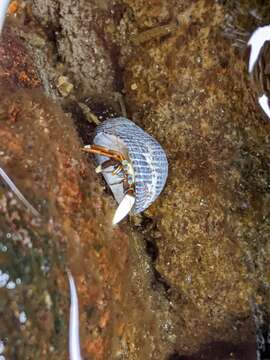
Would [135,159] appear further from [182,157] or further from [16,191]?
[16,191]

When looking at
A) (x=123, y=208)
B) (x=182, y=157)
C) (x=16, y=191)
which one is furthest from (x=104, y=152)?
(x=16, y=191)

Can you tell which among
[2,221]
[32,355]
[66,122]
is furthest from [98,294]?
[66,122]

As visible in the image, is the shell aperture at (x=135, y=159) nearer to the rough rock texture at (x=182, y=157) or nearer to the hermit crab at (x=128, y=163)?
the hermit crab at (x=128, y=163)

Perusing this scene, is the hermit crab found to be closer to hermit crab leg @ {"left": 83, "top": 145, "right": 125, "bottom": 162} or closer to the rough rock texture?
hermit crab leg @ {"left": 83, "top": 145, "right": 125, "bottom": 162}

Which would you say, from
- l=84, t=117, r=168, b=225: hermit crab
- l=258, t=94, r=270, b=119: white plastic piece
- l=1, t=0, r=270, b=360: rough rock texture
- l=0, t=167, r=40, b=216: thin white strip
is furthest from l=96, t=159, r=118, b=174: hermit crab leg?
l=258, t=94, r=270, b=119: white plastic piece

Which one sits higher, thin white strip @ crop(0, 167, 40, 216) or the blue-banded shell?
thin white strip @ crop(0, 167, 40, 216)

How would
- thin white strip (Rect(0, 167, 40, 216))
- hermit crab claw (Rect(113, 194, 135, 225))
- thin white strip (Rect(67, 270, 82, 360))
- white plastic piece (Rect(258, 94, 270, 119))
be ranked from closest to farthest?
1. thin white strip (Rect(0, 167, 40, 216))
2. thin white strip (Rect(67, 270, 82, 360))
3. hermit crab claw (Rect(113, 194, 135, 225))
4. white plastic piece (Rect(258, 94, 270, 119))

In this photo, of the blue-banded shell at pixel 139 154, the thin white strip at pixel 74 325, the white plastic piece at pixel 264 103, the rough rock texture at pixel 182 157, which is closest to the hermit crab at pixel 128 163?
the blue-banded shell at pixel 139 154
